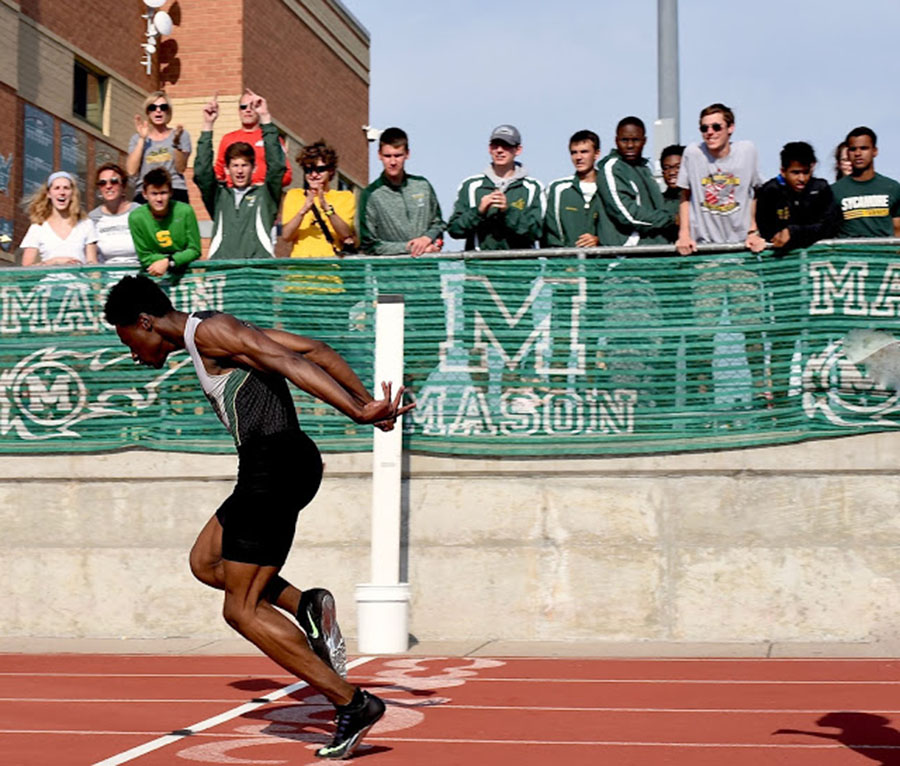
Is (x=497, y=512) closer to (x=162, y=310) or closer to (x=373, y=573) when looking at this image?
(x=373, y=573)

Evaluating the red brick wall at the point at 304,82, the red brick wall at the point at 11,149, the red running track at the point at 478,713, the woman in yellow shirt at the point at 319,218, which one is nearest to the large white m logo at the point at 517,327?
the woman in yellow shirt at the point at 319,218

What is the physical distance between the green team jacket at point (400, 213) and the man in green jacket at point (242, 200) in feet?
2.61

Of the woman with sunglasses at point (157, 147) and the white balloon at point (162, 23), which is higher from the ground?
the white balloon at point (162, 23)

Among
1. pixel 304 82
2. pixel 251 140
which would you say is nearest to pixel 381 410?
pixel 251 140

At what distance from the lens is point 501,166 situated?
1231 centimetres

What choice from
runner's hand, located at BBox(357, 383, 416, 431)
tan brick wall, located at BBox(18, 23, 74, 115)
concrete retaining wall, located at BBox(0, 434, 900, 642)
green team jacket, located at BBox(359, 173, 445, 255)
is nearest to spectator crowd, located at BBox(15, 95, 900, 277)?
green team jacket, located at BBox(359, 173, 445, 255)

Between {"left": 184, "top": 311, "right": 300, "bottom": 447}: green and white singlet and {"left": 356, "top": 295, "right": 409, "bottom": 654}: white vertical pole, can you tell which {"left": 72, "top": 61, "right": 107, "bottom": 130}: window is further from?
{"left": 184, "top": 311, "right": 300, "bottom": 447}: green and white singlet

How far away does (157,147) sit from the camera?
14.1 m

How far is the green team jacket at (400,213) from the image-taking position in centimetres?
1235

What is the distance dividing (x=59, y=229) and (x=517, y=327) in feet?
13.5

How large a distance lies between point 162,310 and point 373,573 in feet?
15.7

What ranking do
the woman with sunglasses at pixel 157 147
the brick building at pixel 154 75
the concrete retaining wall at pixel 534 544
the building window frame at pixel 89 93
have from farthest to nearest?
the building window frame at pixel 89 93, the brick building at pixel 154 75, the woman with sunglasses at pixel 157 147, the concrete retaining wall at pixel 534 544

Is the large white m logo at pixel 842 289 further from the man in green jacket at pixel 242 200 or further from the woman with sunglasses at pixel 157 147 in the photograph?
the woman with sunglasses at pixel 157 147

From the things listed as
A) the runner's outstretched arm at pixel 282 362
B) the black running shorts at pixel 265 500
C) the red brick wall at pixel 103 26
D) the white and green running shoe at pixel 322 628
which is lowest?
the white and green running shoe at pixel 322 628
